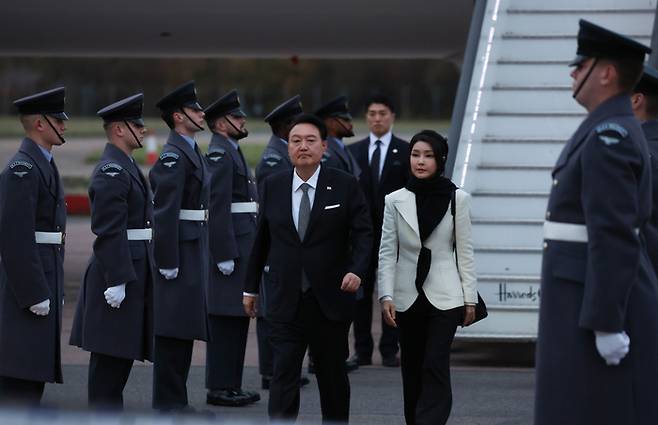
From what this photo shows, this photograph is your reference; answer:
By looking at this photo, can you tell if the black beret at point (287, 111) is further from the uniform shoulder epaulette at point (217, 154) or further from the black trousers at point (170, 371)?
the black trousers at point (170, 371)

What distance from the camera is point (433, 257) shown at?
6.30 m

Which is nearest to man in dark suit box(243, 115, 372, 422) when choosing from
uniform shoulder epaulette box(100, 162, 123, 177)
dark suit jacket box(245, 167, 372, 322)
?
dark suit jacket box(245, 167, 372, 322)

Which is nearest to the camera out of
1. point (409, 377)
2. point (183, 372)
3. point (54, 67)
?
point (409, 377)

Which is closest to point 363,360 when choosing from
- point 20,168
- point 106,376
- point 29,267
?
point 106,376

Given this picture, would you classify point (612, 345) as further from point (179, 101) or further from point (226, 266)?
point (226, 266)

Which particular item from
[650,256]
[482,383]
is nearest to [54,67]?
[482,383]

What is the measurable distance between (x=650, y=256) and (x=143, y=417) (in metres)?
2.84

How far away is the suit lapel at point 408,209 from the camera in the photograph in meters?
6.28

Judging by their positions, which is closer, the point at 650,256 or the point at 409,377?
the point at 650,256

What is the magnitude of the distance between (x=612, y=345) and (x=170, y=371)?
3505 millimetres

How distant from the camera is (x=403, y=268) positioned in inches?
247

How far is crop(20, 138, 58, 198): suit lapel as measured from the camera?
20.2 feet

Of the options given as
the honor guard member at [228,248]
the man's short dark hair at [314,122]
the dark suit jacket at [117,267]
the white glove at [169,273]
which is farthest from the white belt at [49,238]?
the honor guard member at [228,248]

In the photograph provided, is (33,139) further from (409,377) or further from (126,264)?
(409,377)
